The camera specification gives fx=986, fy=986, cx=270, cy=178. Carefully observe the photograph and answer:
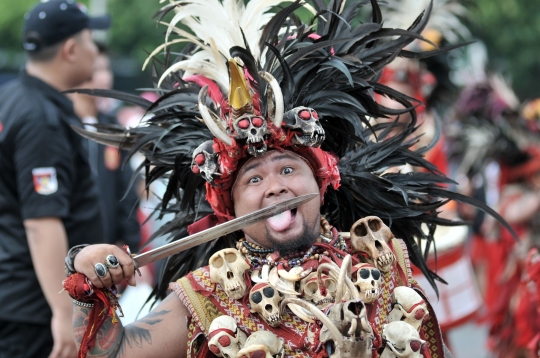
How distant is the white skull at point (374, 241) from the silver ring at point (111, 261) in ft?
3.00

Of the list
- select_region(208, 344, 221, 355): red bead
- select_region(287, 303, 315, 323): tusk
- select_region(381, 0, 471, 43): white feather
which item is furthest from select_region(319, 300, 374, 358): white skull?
select_region(381, 0, 471, 43): white feather

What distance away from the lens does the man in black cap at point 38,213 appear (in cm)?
477

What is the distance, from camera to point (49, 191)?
4.81 m

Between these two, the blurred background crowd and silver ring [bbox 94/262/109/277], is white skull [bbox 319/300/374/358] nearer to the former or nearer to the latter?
A: silver ring [bbox 94/262/109/277]

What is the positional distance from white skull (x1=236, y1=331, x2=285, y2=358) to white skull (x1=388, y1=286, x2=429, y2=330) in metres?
0.43

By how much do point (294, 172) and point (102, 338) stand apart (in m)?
0.87

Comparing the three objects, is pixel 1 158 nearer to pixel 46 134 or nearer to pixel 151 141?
pixel 46 134

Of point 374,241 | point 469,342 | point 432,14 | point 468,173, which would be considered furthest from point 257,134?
point 469,342

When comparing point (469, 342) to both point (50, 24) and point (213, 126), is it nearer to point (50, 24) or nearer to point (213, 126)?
point (50, 24)

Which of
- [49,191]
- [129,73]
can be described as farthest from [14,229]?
[129,73]

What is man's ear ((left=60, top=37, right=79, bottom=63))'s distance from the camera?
5.30m

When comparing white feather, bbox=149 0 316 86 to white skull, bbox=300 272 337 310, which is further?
white feather, bbox=149 0 316 86

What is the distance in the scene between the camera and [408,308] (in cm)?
343

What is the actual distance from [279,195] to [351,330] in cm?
63
